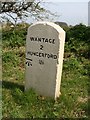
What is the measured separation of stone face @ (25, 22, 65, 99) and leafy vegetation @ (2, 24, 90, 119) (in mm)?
190

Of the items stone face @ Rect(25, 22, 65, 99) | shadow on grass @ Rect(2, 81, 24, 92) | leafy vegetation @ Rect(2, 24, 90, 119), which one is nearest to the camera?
leafy vegetation @ Rect(2, 24, 90, 119)

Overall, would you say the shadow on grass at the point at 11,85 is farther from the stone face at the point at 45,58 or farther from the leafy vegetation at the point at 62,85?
the stone face at the point at 45,58

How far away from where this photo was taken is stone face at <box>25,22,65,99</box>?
20.8 feet

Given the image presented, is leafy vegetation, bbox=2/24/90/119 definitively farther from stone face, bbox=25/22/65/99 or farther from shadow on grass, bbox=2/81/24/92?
stone face, bbox=25/22/65/99

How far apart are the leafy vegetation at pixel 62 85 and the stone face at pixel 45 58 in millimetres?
190

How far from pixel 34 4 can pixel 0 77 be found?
4.57m

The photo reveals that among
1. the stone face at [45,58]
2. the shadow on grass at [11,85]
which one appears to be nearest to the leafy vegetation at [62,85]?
the shadow on grass at [11,85]

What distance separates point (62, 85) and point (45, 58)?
3.23ft

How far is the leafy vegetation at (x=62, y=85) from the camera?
6.09 m

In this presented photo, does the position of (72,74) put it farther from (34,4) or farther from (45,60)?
(34,4)

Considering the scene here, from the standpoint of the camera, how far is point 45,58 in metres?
6.51

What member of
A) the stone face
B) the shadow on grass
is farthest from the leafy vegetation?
the stone face

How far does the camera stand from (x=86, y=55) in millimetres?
9406

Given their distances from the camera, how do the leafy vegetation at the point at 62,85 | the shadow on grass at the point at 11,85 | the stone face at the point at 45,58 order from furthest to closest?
the shadow on grass at the point at 11,85
the stone face at the point at 45,58
the leafy vegetation at the point at 62,85
